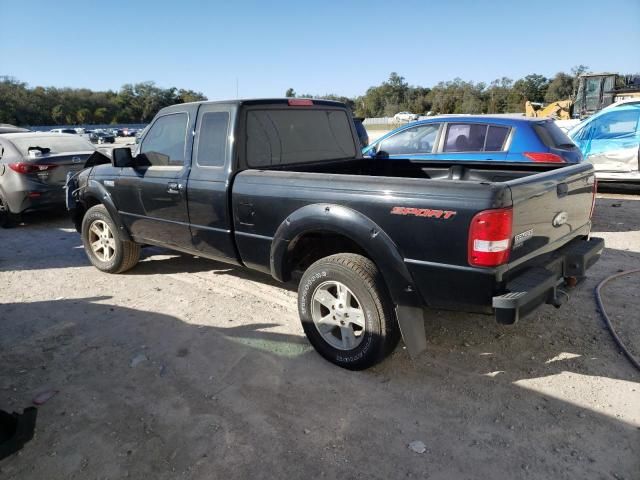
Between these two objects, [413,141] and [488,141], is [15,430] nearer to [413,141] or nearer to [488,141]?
[488,141]

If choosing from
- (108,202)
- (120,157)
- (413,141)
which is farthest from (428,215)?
(413,141)

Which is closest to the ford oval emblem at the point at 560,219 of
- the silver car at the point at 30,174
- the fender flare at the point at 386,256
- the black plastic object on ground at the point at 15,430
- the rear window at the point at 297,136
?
the fender flare at the point at 386,256

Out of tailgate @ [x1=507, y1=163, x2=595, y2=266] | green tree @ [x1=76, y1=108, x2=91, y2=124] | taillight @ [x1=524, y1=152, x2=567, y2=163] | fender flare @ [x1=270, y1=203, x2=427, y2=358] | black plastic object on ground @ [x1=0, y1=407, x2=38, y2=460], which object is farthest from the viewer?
green tree @ [x1=76, y1=108, x2=91, y2=124]

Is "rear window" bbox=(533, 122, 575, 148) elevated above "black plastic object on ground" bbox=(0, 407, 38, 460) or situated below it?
above

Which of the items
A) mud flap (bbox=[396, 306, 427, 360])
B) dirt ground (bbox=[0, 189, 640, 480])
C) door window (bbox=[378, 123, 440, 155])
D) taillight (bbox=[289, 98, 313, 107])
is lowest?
dirt ground (bbox=[0, 189, 640, 480])

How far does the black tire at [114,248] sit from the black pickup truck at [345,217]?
50 millimetres

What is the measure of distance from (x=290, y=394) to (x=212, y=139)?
2.28m

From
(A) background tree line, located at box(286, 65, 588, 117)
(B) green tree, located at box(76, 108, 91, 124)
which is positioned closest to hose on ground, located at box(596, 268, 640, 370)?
(A) background tree line, located at box(286, 65, 588, 117)

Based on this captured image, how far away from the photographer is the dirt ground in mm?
2504

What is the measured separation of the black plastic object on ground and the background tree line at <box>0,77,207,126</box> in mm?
80734

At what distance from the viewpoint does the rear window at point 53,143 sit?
810 centimetres

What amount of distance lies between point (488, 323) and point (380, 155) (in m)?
2.26

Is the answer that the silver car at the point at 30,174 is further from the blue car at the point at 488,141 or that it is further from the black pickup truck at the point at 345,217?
the blue car at the point at 488,141

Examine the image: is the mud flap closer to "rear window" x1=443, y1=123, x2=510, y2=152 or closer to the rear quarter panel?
the rear quarter panel
